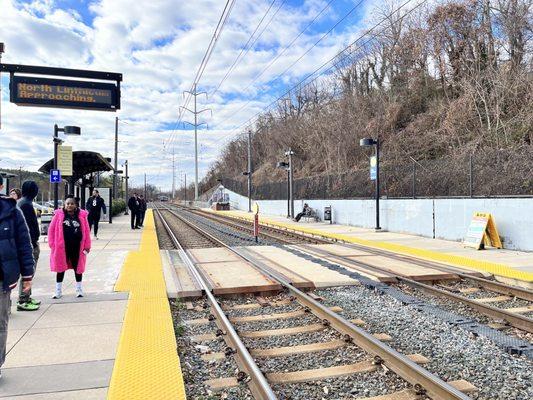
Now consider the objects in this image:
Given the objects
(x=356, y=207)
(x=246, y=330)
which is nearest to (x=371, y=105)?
(x=356, y=207)

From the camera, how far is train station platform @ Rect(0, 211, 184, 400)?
167 inches

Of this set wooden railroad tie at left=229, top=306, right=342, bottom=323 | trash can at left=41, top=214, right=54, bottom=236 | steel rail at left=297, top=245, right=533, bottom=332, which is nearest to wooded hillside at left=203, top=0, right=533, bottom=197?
steel rail at left=297, top=245, right=533, bottom=332

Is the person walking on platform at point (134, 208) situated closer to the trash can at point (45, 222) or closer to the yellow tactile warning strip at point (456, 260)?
the trash can at point (45, 222)

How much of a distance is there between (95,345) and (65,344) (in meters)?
0.39

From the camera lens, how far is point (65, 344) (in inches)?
220

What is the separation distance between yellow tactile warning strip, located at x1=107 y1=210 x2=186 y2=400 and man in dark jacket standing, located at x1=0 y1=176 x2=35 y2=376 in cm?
119

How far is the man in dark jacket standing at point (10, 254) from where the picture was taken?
430cm

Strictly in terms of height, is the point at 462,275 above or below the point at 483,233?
below

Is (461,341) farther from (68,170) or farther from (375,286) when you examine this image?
(68,170)

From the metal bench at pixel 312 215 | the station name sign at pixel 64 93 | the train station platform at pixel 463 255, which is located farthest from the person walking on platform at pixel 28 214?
the metal bench at pixel 312 215

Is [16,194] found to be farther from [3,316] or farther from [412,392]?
[412,392]

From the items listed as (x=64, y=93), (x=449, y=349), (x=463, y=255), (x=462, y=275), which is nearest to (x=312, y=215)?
(x=463, y=255)

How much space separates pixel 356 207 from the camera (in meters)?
25.7

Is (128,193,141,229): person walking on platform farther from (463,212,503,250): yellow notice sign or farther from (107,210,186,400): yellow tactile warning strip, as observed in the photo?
(463,212,503,250): yellow notice sign
